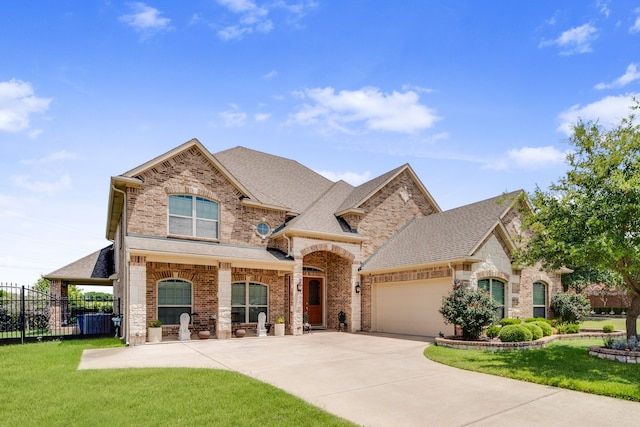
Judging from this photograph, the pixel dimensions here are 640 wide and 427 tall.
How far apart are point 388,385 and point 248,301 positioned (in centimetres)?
1093

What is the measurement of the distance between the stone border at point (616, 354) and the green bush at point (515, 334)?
6.57 feet

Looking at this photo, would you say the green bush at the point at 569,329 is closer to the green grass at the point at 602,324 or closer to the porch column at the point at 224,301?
the green grass at the point at 602,324

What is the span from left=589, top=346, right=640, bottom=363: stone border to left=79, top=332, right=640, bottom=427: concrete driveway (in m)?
3.68

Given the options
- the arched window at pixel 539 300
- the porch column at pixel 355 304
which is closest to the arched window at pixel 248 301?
the porch column at pixel 355 304

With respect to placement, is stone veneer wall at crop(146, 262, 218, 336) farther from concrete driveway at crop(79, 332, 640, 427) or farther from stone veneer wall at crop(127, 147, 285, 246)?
concrete driveway at crop(79, 332, 640, 427)

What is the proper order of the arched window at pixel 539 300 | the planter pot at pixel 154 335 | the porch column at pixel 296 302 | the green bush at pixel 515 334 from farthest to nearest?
the arched window at pixel 539 300 → the porch column at pixel 296 302 → the planter pot at pixel 154 335 → the green bush at pixel 515 334

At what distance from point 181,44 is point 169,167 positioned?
20.8 ft

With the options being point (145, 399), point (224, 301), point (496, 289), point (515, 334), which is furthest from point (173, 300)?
point (496, 289)

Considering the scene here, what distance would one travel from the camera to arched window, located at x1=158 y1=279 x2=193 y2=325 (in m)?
16.0

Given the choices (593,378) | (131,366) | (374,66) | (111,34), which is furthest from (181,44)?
(593,378)

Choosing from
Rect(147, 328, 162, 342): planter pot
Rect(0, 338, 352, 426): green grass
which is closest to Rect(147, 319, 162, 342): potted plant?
Rect(147, 328, 162, 342): planter pot

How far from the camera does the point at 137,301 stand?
46.5 ft

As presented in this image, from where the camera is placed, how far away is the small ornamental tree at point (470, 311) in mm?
13609

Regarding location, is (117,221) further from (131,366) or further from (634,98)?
(634,98)
